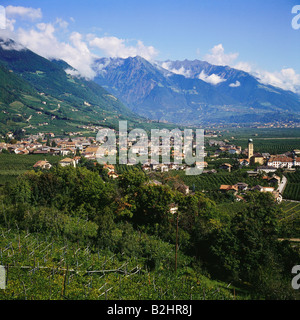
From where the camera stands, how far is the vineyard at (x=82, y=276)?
6.67 m

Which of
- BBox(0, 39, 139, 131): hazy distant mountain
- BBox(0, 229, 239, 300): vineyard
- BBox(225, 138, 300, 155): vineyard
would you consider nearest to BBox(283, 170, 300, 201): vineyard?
BBox(225, 138, 300, 155): vineyard

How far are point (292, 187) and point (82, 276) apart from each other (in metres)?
30.7

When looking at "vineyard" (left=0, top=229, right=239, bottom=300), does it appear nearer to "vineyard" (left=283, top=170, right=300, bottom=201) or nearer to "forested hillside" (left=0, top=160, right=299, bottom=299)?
"forested hillside" (left=0, top=160, right=299, bottom=299)

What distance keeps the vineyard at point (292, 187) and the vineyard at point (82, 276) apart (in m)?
22.4

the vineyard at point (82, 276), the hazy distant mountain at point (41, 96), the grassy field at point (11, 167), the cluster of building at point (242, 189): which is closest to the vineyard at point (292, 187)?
the cluster of building at point (242, 189)

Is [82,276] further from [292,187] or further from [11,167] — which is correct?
[292,187]

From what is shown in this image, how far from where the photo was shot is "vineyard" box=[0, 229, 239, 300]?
6.67m

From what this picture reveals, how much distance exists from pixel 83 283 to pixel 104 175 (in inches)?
865

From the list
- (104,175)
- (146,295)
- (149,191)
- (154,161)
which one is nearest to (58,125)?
(154,161)

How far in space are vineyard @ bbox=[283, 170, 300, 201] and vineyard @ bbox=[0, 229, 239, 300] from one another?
2236 cm

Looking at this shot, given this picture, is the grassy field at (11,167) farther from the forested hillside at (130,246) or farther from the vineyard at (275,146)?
the vineyard at (275,146)
